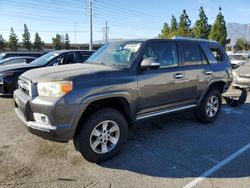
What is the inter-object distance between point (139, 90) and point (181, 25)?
1739 inches

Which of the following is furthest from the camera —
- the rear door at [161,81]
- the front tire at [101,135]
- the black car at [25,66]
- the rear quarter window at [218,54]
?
the black car at [25,66]

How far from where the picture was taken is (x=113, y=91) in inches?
154

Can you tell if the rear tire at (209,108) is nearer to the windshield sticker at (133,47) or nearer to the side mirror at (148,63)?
the side mirror at (148,63)

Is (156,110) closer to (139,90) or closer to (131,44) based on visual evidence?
(139,90)

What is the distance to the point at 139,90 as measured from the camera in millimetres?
4285

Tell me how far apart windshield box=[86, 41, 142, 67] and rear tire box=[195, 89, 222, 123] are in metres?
2.20

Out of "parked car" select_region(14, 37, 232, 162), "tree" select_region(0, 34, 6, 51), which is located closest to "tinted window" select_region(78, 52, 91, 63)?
"parked car" select_region(14, 37, 232, 162)

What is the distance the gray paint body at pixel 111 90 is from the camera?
349 cm

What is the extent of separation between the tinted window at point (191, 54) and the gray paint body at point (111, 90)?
4.6 inches

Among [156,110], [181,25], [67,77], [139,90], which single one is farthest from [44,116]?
[181,25]

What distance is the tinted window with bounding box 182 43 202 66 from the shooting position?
17.2 feet

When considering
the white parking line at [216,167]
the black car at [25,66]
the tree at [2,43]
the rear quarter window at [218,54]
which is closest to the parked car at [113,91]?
the rear quarter window at [218,54]

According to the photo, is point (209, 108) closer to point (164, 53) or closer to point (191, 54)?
point (191, 54)

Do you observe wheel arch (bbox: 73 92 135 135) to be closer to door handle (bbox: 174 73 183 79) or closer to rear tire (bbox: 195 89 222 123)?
door handle (bbox: 174 73 183 79)
